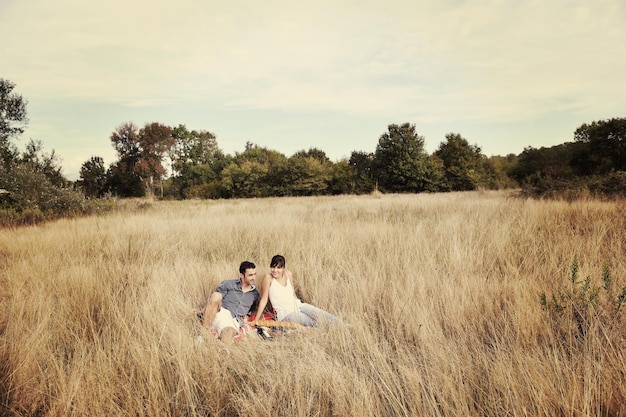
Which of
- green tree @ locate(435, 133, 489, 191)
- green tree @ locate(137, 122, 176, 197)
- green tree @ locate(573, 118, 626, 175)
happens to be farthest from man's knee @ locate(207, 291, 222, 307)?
green tree @ locate(137, 122, 176, 197)

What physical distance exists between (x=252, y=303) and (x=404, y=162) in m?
Result: 32.3

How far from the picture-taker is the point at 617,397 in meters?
1.65

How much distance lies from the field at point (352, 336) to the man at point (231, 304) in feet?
0.77

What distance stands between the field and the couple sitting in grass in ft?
0.84

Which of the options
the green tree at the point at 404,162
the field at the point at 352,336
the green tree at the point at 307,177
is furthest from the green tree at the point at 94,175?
the field at the point at 352,336

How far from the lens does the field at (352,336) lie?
5.96 feet

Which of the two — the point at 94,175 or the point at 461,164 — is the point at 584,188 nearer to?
the point at 461,164

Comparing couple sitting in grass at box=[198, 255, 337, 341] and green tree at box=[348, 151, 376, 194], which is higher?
→ green tree at box=[348, 151, 376, 194]

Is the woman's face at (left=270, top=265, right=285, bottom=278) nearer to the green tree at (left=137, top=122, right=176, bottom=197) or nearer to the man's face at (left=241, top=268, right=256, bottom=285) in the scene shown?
the man's face at (left=241, top=268, right=256, bottom=285)

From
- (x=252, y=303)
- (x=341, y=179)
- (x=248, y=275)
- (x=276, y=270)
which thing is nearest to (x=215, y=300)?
(x=248, y=275)

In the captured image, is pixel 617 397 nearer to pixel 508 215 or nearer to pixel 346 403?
pixel 346 403

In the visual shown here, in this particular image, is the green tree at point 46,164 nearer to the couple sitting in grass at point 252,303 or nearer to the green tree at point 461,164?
the couple sitting in grass at point 252,303

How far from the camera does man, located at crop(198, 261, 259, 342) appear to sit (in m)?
3.32

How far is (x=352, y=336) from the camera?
2.68 meters
